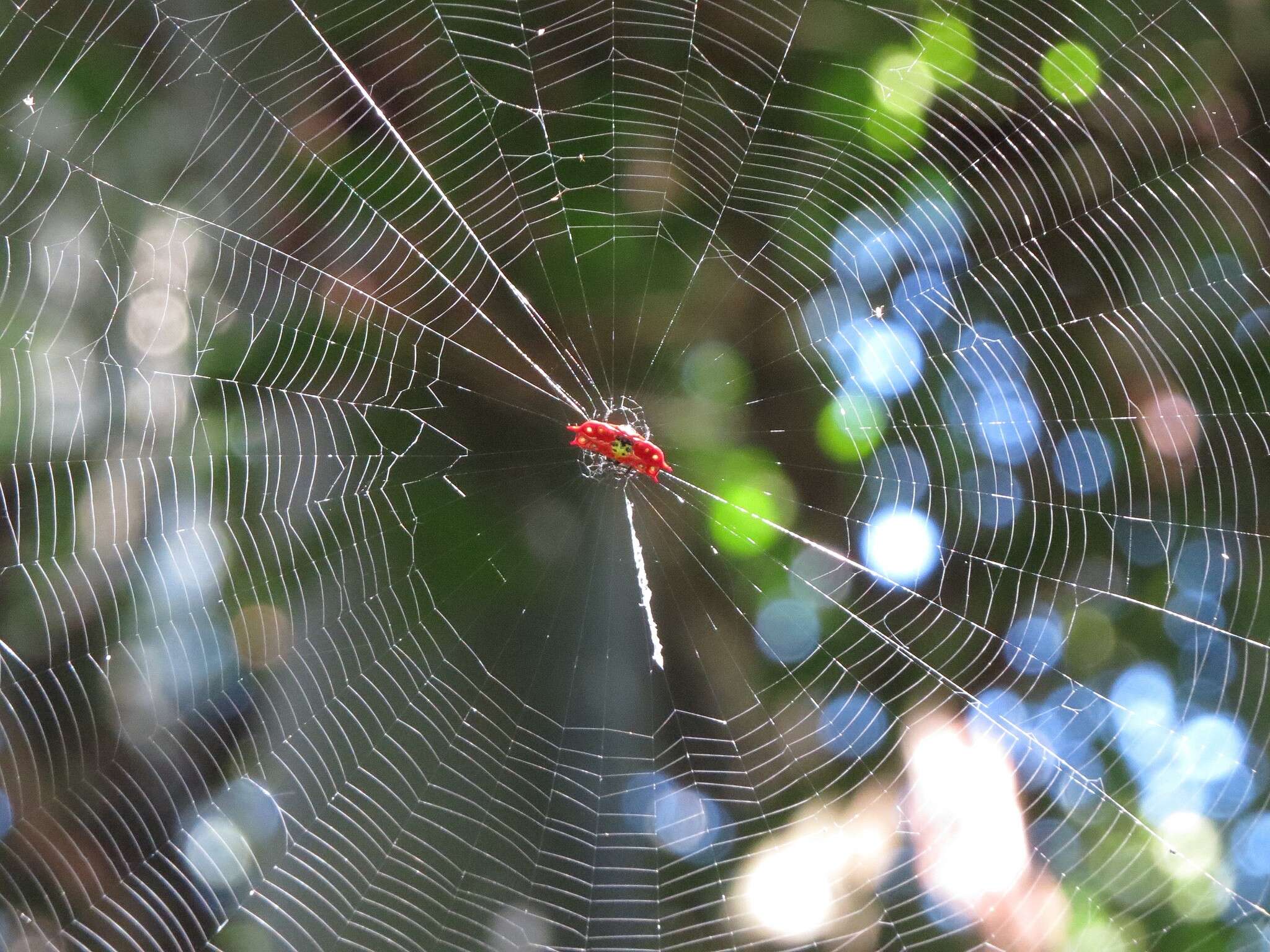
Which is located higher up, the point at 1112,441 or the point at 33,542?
the point at 1112,441

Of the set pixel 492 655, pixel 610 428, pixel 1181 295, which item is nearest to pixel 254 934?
pixel 492 655

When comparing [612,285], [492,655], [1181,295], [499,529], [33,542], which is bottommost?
[33,542]

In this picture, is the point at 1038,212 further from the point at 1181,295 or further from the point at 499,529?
the point at 499,529

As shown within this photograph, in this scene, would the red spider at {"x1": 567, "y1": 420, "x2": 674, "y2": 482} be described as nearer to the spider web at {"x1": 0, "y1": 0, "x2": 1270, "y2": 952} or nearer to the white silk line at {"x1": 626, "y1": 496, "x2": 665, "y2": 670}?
the spider web at {"x1": 0, "y1": 0, "x2": 1270, "y2": 952}

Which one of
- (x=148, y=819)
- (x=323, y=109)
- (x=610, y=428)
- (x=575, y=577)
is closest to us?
(x=148, y=819)

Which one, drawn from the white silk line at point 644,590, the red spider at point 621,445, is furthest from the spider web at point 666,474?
the red spider at point 621,445

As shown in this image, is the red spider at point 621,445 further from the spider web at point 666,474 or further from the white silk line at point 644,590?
the white silk line at point 644,590

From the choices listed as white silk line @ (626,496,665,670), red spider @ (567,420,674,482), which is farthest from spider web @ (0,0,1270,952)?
red spider @ (567,420,674,482)
